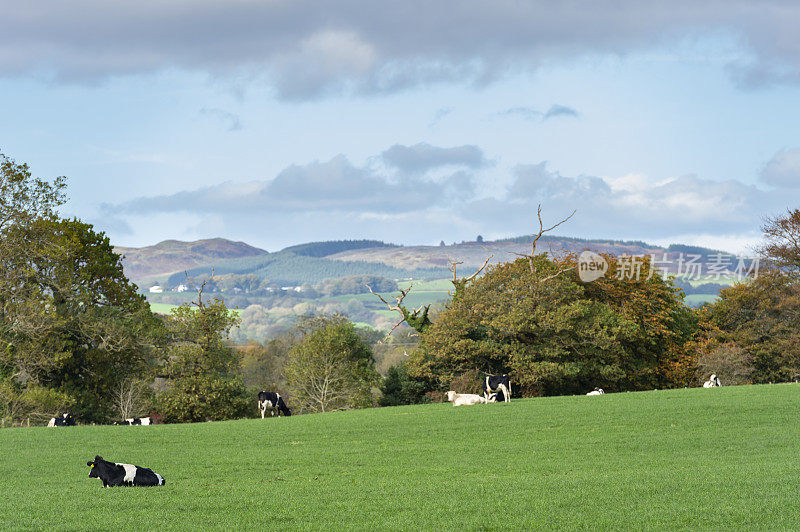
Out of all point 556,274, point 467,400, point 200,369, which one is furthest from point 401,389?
point 467,400

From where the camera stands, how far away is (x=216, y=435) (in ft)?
78.8

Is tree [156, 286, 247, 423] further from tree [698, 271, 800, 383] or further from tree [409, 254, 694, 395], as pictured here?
tree [698, 271, 800, 383]

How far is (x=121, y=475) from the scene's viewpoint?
45.1ft

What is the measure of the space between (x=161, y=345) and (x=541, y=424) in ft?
76.7

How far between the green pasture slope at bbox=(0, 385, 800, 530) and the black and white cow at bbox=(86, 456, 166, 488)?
0.86 ft

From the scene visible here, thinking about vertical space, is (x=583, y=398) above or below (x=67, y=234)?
below

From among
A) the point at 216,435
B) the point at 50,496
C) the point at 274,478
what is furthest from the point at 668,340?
the point at 50,496

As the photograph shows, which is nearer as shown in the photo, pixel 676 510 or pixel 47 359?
pixel 676 510

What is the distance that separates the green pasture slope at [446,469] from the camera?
10734mm

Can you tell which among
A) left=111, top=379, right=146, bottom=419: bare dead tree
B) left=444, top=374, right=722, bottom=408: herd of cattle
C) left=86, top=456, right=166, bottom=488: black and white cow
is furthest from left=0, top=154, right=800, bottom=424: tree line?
left=86, top=456, right=166, bottom=488: black and white cow

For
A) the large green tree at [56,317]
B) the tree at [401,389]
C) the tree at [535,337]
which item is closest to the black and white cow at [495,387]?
the tree at [535,337]

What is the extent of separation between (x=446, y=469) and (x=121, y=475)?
6503 millimetres

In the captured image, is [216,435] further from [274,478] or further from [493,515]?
[493,515]

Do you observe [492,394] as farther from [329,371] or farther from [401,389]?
[329,371]
